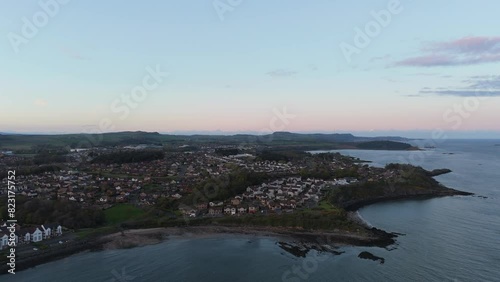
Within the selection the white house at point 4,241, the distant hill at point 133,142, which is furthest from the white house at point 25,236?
the distant hill at point 133,142

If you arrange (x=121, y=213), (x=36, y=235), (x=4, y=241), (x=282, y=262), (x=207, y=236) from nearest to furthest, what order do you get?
1. (x=282, y=262)
2. (x=4, y=241)
3. (x=36, y=235)
4. (x=207, y=236)
5. (x=121, y=213)

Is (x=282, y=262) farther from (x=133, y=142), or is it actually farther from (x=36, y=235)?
(x=133, y=142)

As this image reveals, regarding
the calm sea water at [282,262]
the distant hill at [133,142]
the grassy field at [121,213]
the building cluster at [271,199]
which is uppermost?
the distant hill at [133,142]

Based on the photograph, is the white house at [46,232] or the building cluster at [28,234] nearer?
the building cluster at [28,234]

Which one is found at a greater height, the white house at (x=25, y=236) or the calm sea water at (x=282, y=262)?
the white house at (x=25, y=236)

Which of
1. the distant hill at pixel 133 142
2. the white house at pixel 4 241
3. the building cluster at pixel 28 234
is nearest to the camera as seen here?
the white house at pixel 4 241

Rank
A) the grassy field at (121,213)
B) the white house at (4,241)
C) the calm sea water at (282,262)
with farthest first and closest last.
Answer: the grassy field at (121,213) → the white house at (4,241) → the calm sea water at (282,262)

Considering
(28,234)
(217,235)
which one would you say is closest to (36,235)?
(28,234)

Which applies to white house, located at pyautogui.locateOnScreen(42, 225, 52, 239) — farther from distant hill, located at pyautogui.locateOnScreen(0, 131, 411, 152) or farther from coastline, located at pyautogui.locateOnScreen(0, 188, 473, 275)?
distant hill, located at pyautogui.locateOnScreen(0, 131, 411, 152)

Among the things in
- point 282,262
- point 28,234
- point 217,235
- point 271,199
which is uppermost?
point 271,199

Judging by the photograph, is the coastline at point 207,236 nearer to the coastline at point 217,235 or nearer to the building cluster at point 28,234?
the coastline at point 217,235
